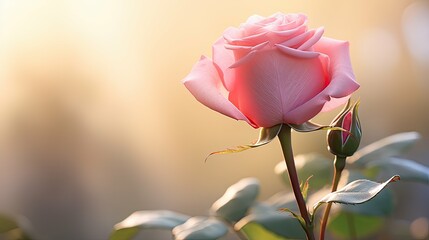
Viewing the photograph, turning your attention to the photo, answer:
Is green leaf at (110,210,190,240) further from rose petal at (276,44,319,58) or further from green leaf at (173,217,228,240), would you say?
rose petal at (276,44,319,58)

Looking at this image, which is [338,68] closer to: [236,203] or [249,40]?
[249,40]

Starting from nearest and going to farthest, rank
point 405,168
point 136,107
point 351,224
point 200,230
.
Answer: point 200,230
point 405,168
point 351,224
point 136,107

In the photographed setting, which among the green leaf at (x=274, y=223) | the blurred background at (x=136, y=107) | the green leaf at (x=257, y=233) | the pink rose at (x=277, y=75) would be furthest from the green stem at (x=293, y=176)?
the blurred background at (x=136, y=107)

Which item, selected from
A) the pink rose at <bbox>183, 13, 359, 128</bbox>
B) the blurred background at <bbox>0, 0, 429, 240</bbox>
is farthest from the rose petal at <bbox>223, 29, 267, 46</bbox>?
the blurred background at <bbox>0, 0, 429, 240</bbox>

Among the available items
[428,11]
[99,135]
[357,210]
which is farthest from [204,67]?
[428,11]

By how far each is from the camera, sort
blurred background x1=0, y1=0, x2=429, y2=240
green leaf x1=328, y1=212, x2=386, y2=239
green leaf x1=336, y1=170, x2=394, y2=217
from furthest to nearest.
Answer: blurred background x1=0, y1=0, x2=429, y2=240 < green leaf x1=328, y1=212, x2=386, y2=239 < green leaf x1=336, y1=170, x2=394, y2=217

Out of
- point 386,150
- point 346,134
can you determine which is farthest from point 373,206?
point 346,134
